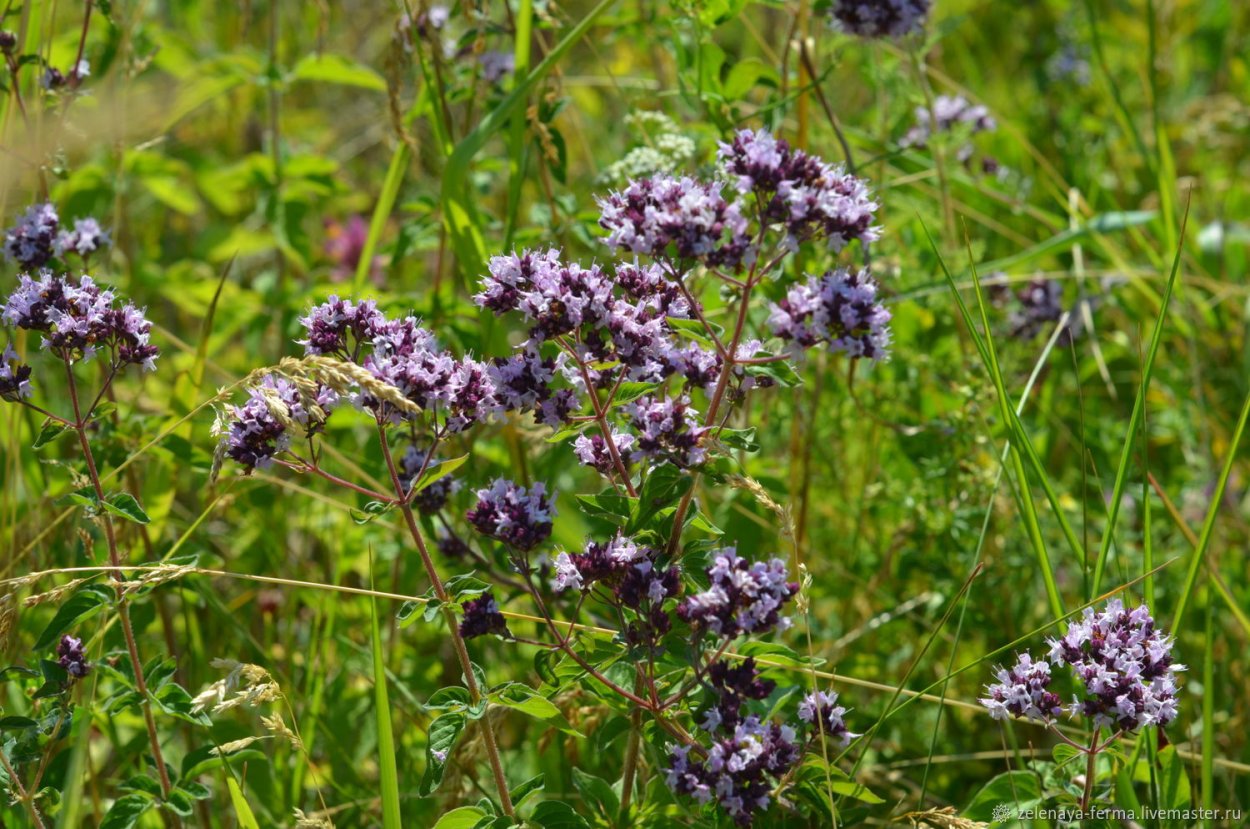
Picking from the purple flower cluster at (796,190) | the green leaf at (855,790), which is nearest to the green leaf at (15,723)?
the green leaf at (855,790)

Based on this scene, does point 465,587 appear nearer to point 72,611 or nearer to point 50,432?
point 72,611

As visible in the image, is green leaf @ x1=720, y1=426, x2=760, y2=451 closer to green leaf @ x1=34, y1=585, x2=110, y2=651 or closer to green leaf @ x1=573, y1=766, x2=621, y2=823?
→ green leaf @ x1=573, y1=766, x2=621, y2=823

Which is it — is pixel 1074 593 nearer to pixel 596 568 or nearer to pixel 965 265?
pixel 965 265

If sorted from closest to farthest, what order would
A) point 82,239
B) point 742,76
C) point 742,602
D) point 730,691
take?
1. point 742,602
2. point 730,691
3. point 82,239
4. point 742,76

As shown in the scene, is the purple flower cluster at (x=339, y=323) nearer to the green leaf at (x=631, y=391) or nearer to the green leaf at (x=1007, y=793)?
the green leaf at (x=631, y=391)

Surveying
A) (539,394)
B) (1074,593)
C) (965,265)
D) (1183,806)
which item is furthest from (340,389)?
(1074,593)

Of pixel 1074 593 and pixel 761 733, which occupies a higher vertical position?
pixel 1074 593

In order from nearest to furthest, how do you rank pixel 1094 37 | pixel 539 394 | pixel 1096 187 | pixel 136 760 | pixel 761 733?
pixel 761 733 → pixel 539 394 → pixel 136 760 → pixel 1094 37 → pixel 1096 187

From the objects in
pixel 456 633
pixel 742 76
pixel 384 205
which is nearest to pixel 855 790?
pixel 456 633
